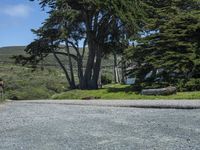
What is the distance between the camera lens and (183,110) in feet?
59.2

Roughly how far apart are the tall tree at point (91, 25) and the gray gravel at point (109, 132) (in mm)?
19906

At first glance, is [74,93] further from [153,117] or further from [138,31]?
[153,117]

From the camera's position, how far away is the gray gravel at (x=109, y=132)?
1081 cm

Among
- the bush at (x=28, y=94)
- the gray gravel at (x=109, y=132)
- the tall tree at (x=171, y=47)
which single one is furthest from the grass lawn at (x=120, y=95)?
the bush at (x=28, y=94)

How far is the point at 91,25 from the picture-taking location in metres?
41.7

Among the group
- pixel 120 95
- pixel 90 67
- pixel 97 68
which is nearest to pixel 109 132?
pixel 120 95

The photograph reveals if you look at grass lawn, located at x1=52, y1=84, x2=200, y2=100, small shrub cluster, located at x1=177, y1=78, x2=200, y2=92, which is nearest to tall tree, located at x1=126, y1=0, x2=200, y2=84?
small shrub cluster, located at x1=177, y1=78, x2=200, y2=92

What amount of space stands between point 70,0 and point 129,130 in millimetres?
28006

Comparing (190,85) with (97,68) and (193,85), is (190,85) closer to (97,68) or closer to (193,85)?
(193,85)

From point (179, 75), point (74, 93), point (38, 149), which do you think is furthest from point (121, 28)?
point (38, 149)

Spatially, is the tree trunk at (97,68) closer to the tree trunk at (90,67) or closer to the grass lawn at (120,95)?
the tree trunk at (90,67)

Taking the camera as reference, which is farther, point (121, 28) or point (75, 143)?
point (121, 28)

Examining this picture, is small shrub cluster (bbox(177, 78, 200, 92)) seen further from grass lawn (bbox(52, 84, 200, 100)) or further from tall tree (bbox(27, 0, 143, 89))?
tall tree (bbox(27, 0, 143, 89))

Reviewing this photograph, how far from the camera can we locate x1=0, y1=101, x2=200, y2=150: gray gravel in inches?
426
